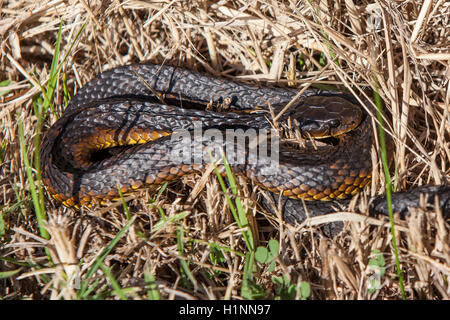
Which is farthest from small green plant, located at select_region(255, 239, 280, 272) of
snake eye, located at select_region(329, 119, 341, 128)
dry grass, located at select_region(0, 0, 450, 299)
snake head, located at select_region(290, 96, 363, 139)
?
snake eye, located at select_region(329, 119, 341, 128)

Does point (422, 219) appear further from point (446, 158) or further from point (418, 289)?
point (446, 158)

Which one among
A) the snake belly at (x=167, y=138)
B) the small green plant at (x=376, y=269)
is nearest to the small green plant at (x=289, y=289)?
the small green plant at (x=376, y=269)

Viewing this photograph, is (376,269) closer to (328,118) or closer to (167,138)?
(328,118)

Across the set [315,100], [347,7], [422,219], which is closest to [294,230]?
[422,219]

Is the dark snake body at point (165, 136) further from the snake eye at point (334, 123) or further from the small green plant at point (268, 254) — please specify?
the small green plant at point (268, 254)

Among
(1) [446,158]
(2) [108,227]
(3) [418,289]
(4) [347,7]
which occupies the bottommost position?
(3) [418,289]

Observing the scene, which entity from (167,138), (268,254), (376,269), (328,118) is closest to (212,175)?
(167,138)

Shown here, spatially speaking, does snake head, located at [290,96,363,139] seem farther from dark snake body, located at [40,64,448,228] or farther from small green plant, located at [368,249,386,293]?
small green plant, located at [368,249,386,293]
